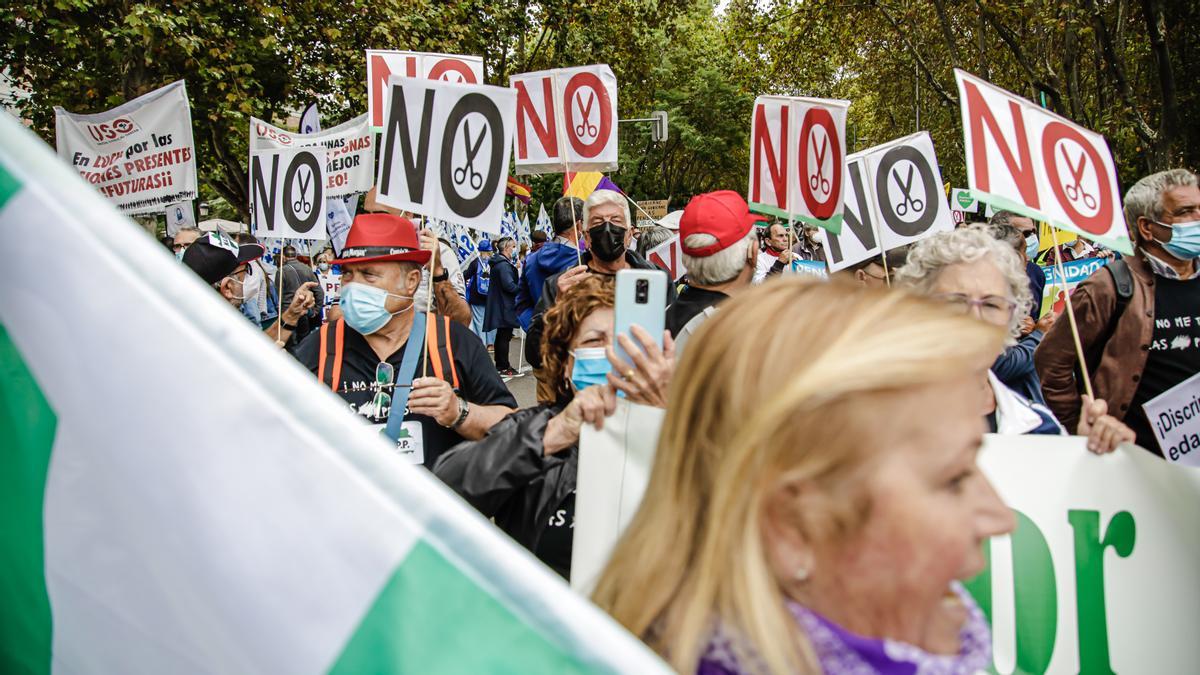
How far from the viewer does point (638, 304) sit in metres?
2.46

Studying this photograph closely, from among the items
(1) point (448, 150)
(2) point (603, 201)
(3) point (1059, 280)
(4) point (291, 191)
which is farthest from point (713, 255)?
(3) point (1059, 280)

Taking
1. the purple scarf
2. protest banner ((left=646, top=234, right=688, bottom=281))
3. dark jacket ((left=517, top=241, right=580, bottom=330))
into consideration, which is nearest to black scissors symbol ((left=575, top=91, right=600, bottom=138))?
dark jacket ((left=517, top=241, right=580, bottom=330))

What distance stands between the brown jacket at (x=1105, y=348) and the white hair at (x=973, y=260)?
80 cm

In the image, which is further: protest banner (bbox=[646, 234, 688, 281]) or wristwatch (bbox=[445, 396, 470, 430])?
protest banner (bbox=[646, 234, 688, 281])

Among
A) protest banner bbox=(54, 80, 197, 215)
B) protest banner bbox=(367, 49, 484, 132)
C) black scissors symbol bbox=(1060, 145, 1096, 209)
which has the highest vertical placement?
protest banner bbox=(367, 49, 484, 132)

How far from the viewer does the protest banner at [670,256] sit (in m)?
8.52

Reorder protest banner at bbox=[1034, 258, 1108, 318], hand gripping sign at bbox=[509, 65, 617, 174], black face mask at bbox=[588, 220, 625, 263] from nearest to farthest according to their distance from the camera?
black face mask at bbox=[588, 220, 625, 263] → hand gripping sign at bbox=[509, 65, 617, 174] → protest banner at bbox=[1034, 258, 1108, 318]

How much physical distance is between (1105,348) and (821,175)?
1.70 meters

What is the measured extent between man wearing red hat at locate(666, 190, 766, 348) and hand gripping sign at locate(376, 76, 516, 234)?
2.86 ft

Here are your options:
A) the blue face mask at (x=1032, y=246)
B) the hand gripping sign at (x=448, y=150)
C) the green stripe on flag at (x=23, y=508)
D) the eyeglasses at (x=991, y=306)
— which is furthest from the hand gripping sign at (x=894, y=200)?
the green stripe on flag at (x=23, y=508)

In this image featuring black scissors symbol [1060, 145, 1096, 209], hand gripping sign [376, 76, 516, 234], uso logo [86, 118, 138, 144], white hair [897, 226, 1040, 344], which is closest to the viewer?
white hair [897, 226, 1040, 344]

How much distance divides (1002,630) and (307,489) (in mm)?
2024

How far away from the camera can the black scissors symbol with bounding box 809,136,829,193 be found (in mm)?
5086

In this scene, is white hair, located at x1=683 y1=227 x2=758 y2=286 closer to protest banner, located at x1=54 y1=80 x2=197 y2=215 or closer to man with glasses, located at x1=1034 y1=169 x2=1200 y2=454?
man with glasses, located at x1=1034 y1=169 x2=1200 y2=454
